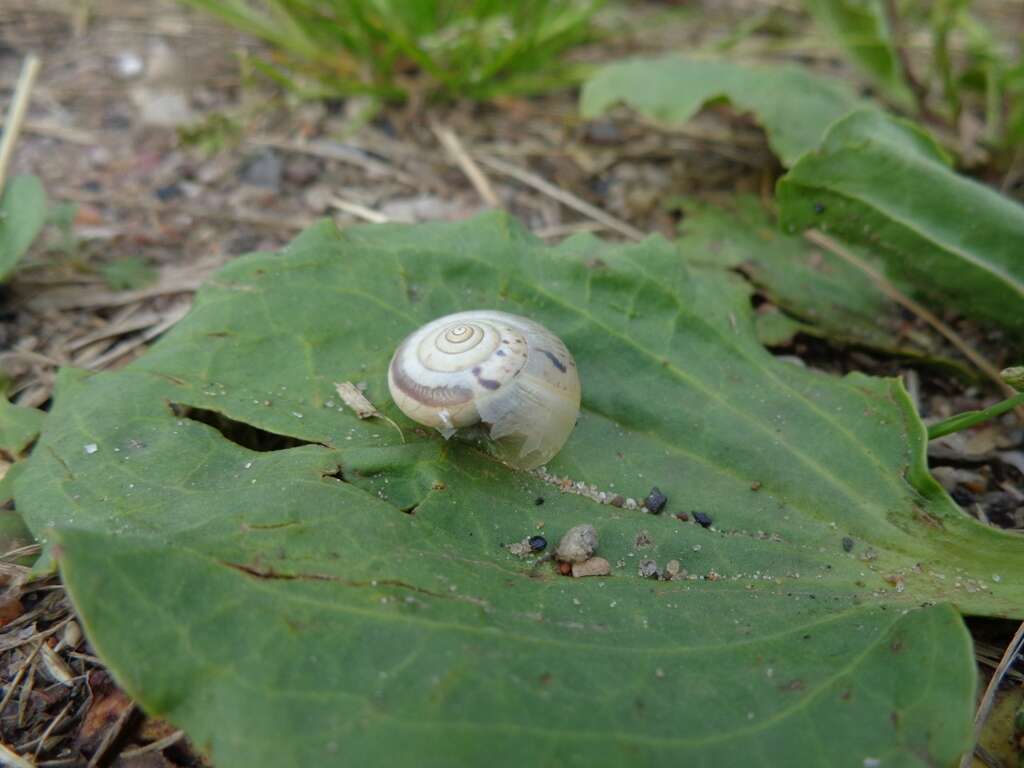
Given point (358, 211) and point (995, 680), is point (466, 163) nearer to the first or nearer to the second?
point (358, 211)

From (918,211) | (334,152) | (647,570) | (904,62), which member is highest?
(904,62)

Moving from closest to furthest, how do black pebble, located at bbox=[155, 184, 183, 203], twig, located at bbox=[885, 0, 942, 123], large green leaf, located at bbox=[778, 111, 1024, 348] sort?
large green leaf, located at bbox=[778, 111, 1024, 348] < black pebble, located at bbox=[155, 184, 183, 203] < twig, located at bbox=[885, 0, 942, 123]

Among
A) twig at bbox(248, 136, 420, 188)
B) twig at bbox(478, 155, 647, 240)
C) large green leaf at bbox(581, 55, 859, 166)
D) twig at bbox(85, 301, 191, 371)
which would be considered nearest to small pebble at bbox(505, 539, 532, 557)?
twig at bbox(85, 301, 191, 371)

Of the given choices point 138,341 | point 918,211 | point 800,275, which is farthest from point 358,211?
point 918,211

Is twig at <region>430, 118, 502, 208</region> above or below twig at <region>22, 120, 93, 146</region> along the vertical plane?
below

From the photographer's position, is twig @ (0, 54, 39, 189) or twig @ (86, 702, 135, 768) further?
twig @ (0, 54, 39, 189)

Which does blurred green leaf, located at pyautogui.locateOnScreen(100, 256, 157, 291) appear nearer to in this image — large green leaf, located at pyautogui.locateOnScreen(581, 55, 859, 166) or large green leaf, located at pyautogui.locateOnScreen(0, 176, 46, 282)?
large green leaf, located at pyautogui.locateOnScreen(0, 176, 46, 282)

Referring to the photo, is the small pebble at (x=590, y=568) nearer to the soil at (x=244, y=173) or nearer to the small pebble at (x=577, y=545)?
the small pebble at (x=577, y=545)
